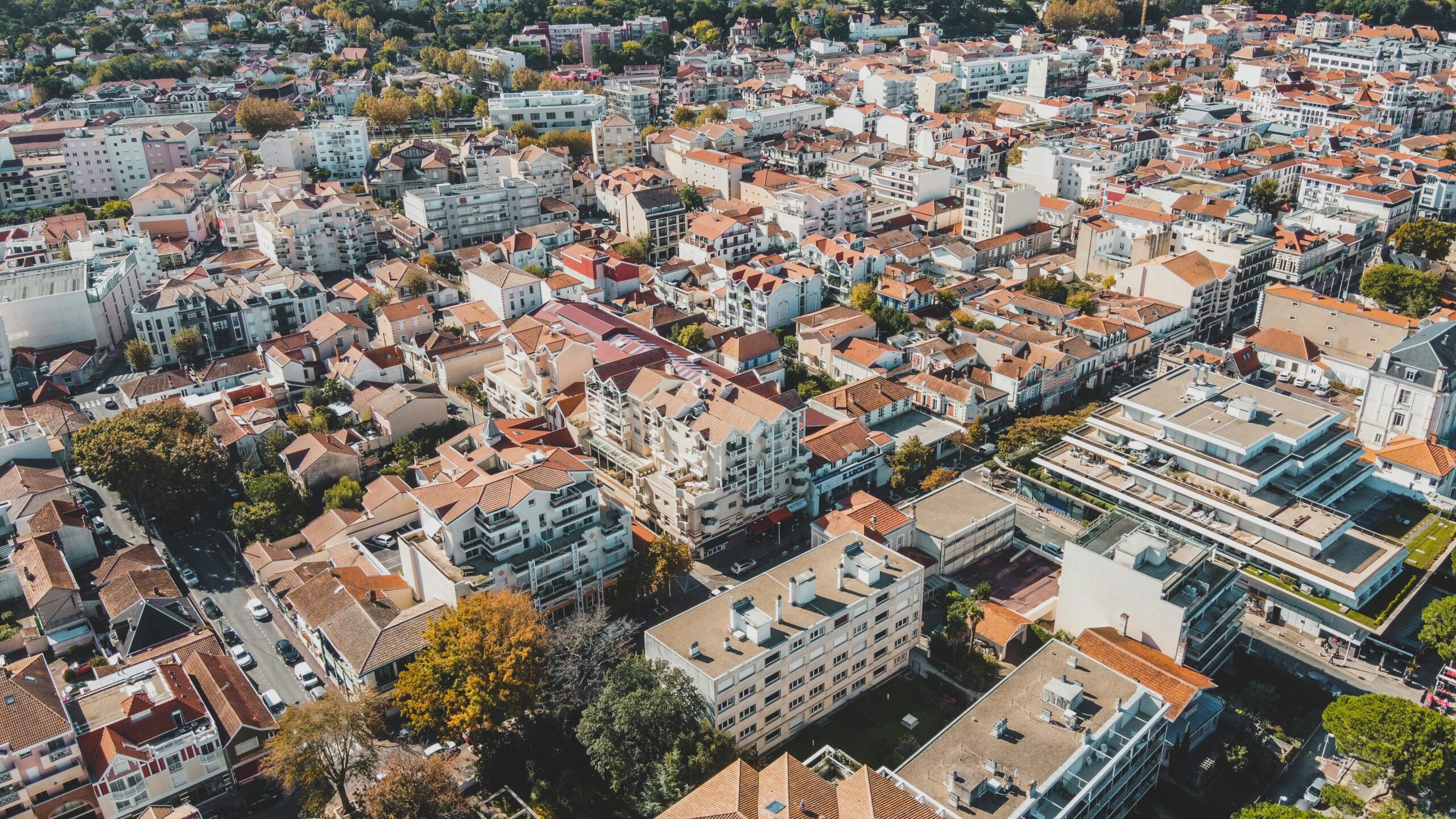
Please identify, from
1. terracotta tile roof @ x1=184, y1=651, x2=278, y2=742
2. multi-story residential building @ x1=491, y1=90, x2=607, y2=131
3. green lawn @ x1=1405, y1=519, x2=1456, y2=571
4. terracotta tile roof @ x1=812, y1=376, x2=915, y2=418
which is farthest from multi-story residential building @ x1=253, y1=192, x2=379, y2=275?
green lawn @ x1=1405, y1=519, x2=1456, y2=571

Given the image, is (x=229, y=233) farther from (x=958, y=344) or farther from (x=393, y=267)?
(x=958, y=344)

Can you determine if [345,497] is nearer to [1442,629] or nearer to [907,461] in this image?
[907,461]

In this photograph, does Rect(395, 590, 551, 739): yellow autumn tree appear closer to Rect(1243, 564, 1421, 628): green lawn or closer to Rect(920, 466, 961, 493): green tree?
Rect(920, 466, 961, 493): green tree

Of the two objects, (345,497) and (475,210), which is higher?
(475,210)

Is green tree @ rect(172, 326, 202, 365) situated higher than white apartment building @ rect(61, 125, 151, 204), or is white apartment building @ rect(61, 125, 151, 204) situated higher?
white apartment building @ rect(61, 125, 151, 204)

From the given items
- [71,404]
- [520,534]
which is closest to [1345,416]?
[520,534]

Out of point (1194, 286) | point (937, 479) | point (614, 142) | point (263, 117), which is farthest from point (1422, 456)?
point (263, 117)
